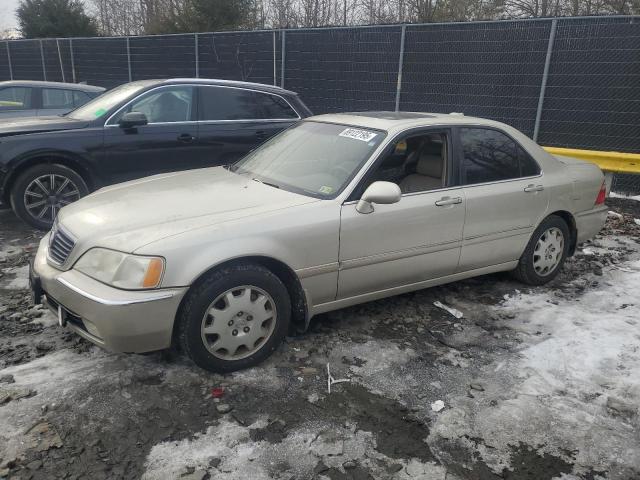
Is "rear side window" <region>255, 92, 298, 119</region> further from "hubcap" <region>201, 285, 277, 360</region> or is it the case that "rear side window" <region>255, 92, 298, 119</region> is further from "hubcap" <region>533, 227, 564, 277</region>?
"hubcap" <region>201, 285, 277, 360</region>

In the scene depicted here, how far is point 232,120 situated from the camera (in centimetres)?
685

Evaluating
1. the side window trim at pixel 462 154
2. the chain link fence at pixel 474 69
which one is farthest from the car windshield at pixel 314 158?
the chain link fence at pixel 474 69

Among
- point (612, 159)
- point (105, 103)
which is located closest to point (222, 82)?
point (105, 103)

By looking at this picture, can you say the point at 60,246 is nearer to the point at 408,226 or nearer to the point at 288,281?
the point at 288,281

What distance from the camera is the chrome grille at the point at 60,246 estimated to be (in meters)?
3.33

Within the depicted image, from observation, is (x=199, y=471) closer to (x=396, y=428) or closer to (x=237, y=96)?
(x=396, y=428)

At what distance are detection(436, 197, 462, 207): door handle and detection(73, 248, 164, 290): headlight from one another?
209 cm

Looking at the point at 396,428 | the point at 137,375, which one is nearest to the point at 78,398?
the point at 137,375

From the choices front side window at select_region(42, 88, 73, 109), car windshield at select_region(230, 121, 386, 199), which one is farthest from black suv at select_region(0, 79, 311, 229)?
front side window at select_region(42, 88, 73, 109)

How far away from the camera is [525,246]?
4.78 metres

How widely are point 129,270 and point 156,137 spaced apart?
12.2 ft

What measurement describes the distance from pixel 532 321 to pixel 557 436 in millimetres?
1496

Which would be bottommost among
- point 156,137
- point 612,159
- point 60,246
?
point 612,159

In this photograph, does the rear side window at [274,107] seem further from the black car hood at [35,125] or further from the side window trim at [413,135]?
the side window trim at [413,135]
